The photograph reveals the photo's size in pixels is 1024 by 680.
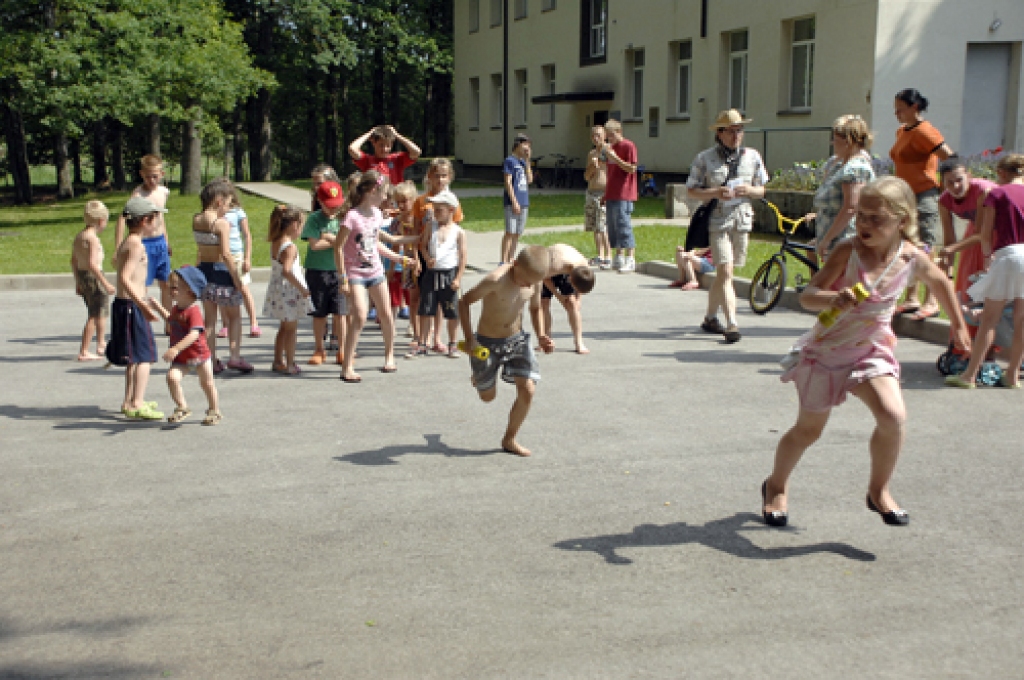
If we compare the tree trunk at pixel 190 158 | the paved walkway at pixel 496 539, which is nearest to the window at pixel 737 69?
the tree trunk at pixel 190 158

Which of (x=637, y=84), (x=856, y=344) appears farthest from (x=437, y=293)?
(x=637, y=84)

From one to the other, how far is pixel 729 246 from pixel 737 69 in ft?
58.2

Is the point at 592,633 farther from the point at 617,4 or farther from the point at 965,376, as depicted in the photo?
the point at 617,4

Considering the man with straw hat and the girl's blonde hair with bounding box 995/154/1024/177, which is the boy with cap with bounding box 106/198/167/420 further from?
the girl's blonde hair with bounding box 995/154/1024/177

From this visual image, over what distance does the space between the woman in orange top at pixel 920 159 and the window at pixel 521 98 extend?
98.3 ft

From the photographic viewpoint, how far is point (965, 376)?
8.23 meters

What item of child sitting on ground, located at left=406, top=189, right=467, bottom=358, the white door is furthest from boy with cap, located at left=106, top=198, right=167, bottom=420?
the white door

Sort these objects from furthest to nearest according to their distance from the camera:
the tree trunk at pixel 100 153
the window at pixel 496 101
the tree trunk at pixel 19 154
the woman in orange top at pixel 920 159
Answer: the tree trunk at pixel 100 153, the window at pixel 496 101, the tree trunk at pixel 19 154, the woman in orange top at pixel 920 159

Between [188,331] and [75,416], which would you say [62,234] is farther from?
[188,331]

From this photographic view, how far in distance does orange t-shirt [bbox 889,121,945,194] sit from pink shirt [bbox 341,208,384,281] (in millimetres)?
4767

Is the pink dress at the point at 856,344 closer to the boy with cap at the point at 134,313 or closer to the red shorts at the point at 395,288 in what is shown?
the boy with cap at the point at 134,313

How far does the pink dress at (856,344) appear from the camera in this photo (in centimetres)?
484

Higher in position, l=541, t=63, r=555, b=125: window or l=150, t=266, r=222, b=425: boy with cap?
l=541, t=63, r=555, b=125: window

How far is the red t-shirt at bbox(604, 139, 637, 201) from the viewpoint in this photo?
1495 cm
